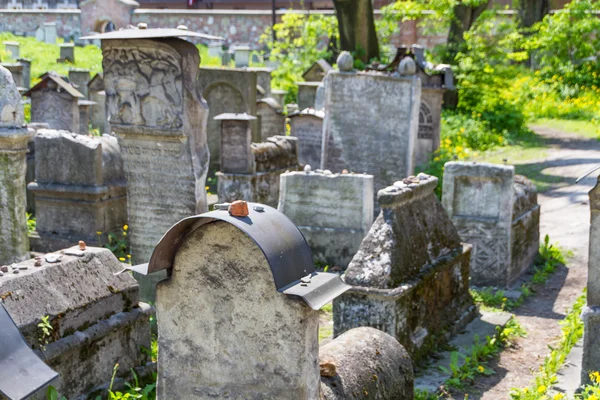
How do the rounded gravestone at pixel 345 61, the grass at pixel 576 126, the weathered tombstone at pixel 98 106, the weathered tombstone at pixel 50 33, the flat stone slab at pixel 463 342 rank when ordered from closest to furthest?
1. the flat stone slab at pixel 463 342
2. the rounded gravestone at pixel 345 61
3. the weathered tombstone at pixel 98 106
4. the grass at pixel 576 126
5. the weathered tombstone at pixel 50 33

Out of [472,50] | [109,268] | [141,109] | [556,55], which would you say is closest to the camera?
A: [109,268]

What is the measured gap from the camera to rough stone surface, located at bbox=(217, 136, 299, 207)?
1083 cm

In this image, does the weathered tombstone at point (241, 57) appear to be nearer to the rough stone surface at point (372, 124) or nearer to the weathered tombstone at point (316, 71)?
the weathered tombstone at point (316, 71)

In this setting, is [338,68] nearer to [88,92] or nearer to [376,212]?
[376,212]

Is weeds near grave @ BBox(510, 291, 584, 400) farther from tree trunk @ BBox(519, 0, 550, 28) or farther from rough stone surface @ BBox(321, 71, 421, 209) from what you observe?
tree trunk @ BBox(519, 0, 550, 28)

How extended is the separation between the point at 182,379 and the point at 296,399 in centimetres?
58

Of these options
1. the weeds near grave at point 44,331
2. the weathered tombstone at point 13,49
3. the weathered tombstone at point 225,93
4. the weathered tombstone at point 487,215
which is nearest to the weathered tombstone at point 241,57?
the weathered tombstone at point 13,49

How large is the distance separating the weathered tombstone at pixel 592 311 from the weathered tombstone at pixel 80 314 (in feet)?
9.69

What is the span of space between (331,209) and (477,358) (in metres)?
2.75

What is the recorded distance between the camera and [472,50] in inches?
768

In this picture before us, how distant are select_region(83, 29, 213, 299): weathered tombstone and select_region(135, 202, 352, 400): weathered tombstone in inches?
137

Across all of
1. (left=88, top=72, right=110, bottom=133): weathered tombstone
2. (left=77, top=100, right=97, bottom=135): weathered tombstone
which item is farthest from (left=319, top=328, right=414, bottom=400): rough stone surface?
(left=88, top=72, right=110, bottom=133): weathered tombstone

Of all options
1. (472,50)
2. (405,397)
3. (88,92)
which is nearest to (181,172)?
(405,397)

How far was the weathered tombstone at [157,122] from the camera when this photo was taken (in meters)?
7.43
